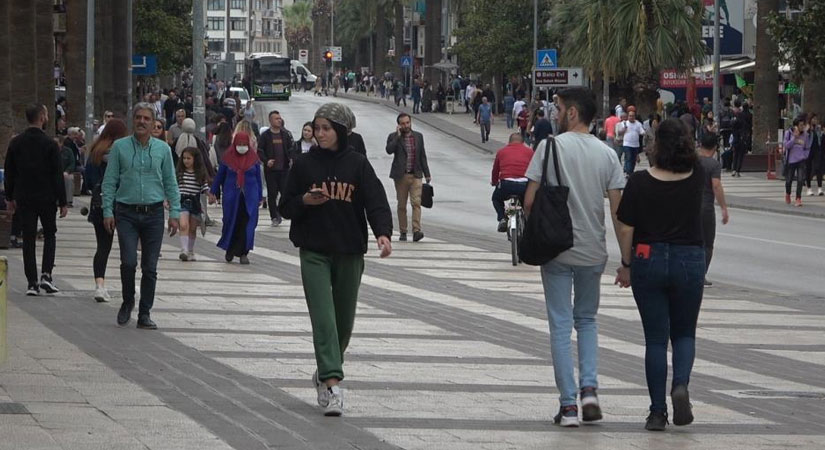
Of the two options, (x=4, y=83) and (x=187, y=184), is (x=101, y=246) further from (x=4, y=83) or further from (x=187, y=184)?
(x=4, y=83)

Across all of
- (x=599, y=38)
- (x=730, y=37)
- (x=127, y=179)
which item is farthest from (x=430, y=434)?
(x=730, y=37)

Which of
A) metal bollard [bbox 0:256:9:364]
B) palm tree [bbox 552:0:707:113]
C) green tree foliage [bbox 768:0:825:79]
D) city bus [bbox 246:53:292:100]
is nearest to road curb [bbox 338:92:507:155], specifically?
palm tree [bbox 552:0:707:113]

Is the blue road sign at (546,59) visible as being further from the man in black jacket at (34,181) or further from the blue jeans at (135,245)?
the blue jeans at (135,245)

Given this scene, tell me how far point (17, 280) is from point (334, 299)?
789 centimetres

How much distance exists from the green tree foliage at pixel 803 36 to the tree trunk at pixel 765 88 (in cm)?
562

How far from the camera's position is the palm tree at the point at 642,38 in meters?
50.1

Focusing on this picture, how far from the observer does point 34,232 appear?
1514cm

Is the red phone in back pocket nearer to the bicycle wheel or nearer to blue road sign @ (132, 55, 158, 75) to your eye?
the bicycle wheel

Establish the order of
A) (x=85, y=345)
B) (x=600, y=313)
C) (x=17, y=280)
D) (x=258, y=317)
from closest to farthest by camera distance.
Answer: (x=85, y=345)
(x=258, y=317)
(x=600, y=313)
(x=17, y=280)

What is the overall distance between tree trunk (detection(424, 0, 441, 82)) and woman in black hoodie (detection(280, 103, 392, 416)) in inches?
2759

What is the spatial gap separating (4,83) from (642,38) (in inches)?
1122

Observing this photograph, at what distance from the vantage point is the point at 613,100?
6012 cm

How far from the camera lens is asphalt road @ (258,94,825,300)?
64.1 ft

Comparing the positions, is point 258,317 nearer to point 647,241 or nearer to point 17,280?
point 17,280
